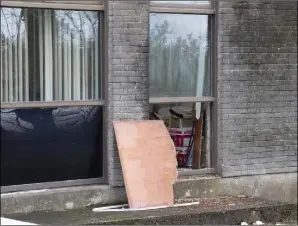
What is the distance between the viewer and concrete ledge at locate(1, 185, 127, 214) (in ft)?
20.4

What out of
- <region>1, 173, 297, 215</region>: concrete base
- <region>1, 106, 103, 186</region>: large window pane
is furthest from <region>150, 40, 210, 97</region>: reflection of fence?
<region>1, 173, 297, 215</region>: concrete base

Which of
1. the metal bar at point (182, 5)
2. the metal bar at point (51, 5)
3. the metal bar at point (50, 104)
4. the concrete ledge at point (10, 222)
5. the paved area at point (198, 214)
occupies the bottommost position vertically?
the paved area at point (198, 214)

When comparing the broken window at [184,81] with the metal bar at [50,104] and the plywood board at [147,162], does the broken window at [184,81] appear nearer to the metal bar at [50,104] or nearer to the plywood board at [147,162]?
the plywood board at [147,162]

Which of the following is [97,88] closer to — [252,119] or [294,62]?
[252,119]

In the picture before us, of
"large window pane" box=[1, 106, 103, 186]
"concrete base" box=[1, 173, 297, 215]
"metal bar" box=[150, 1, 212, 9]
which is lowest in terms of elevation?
"concrete base" box=[1, 173, 297, 215]

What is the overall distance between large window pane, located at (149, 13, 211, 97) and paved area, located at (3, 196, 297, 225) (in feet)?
4.57

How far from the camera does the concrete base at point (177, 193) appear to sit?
626cm

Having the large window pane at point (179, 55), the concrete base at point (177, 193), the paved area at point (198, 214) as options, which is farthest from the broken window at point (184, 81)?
the paved area at point (198, 214)

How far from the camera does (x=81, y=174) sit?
6.64m

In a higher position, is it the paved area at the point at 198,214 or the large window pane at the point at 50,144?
the large window pane at the point at 50,144

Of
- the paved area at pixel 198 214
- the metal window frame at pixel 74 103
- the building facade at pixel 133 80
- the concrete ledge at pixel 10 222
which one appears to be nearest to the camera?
the concrete ledge at pixel 10 222

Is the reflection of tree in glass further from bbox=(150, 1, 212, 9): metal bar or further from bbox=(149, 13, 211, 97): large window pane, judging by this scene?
bbox=(150, 1, 212, 9): metal bar

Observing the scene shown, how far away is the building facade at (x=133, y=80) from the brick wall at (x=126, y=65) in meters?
0.01

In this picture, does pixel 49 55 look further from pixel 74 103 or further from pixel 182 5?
pixel 182 5
